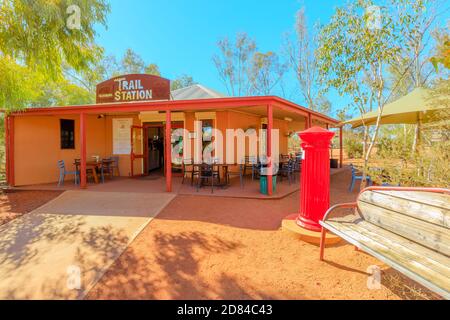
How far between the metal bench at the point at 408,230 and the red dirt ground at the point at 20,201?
6.16 m

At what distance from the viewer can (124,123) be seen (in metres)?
9.60

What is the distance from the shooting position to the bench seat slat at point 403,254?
1.62m

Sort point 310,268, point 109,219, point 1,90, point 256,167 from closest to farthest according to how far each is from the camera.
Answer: point 310,268
point 109,219
point 1,90
point 256,167

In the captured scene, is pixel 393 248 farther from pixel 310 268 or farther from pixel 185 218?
pixel 185 218

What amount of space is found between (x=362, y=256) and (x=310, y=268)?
2.56 feet

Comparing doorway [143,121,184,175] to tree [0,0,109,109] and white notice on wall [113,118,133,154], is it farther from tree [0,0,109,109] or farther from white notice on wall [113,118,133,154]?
tree [0,0,109,109]

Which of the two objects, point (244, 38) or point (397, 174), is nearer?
point (397, 174)

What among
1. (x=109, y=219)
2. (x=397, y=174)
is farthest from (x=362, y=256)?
(x=109, y=219)

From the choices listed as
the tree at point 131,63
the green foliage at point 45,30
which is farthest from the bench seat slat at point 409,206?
the tree at point 131,63

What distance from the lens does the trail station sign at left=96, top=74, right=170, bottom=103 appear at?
698 cm

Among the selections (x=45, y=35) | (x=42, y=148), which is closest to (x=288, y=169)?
(x=45, y=35)

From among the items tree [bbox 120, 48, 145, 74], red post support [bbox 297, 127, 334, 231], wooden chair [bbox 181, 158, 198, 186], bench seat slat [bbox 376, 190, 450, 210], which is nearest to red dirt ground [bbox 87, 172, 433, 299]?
red post support [bbox 297, 127, 334, 231]
